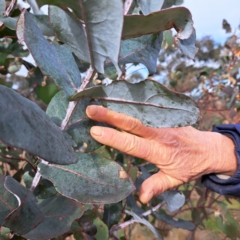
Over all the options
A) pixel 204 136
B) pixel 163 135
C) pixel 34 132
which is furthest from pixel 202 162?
pixel 34 132

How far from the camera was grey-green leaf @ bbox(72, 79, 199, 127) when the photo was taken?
1.66ft

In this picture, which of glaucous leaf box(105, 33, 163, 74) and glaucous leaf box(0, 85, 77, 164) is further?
glaucous leaf box(105, 33, 163, 74)

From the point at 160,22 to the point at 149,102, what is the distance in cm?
15

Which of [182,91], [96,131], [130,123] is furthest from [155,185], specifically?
[182,91]

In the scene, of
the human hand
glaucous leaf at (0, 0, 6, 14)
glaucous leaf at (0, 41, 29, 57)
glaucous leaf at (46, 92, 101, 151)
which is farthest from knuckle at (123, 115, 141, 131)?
glaucous leaf at (0, 41, 29, 57)

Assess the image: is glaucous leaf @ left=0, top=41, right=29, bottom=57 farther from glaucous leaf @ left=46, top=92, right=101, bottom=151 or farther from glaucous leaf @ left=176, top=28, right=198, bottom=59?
glaucous leaf @ left=176, top=28, right=198, bottom=59

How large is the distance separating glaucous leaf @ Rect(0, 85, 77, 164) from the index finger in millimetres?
176

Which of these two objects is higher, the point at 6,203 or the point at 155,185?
the point at 6,203

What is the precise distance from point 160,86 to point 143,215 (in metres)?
0.71

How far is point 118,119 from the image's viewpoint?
720 mm

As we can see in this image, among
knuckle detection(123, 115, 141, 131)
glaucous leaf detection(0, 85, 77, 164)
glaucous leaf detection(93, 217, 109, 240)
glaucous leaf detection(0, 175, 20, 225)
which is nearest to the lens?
glaucous leaf detection(0, 85, 77, 164)

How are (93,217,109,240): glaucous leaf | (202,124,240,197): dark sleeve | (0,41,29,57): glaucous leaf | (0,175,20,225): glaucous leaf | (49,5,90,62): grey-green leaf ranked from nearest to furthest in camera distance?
(49,5,90,62): grey-green leaf < (0,175,20,225): glaucous leaf < (93,217,109,240): glaucous leaf < (0,41,29,57): glaucous leaf < (202,124,240,197): dark sleeve

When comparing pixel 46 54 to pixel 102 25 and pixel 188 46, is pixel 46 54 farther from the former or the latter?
pixel 188 46

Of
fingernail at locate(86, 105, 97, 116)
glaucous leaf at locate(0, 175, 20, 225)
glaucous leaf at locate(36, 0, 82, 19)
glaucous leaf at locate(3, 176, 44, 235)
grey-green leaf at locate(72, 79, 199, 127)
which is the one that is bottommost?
glaucous leaf at locate(0, 175, 20, 225)
